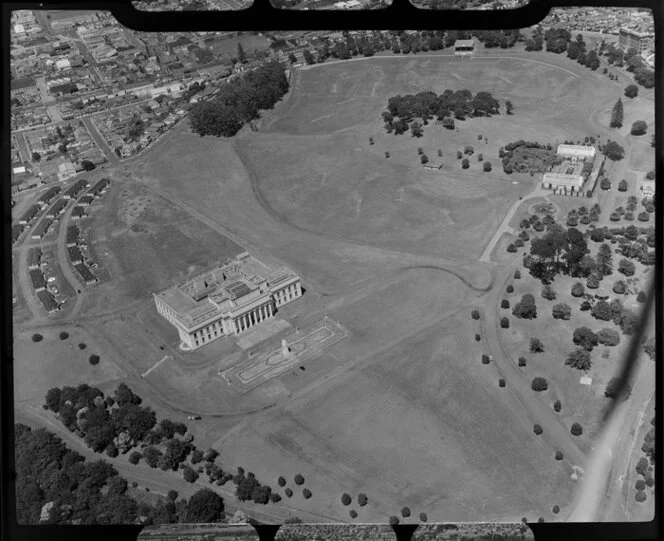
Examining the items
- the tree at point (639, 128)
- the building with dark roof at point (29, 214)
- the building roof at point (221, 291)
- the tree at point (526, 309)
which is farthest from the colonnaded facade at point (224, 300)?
the tree at point (639, 128)

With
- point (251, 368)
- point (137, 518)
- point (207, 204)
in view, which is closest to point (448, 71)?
point (207, 204)

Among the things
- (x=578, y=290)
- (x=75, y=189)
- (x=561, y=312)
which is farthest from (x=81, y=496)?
(x=75, y=189)

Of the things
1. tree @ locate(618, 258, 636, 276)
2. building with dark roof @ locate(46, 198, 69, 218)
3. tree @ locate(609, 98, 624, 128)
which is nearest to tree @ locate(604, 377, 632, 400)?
tree @ locate(618, 258, 636, 276)

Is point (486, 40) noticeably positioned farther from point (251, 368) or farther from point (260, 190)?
point (251, 368)

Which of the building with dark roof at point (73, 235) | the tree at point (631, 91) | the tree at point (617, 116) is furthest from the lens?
the tree at point (631, 91)

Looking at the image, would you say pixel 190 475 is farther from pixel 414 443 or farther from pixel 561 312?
pixel 561 312

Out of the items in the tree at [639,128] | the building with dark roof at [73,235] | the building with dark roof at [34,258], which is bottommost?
the building with dark roof at [73,235]

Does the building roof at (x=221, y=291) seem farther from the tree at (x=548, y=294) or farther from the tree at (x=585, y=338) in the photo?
the tree at (x=585, y=338)
